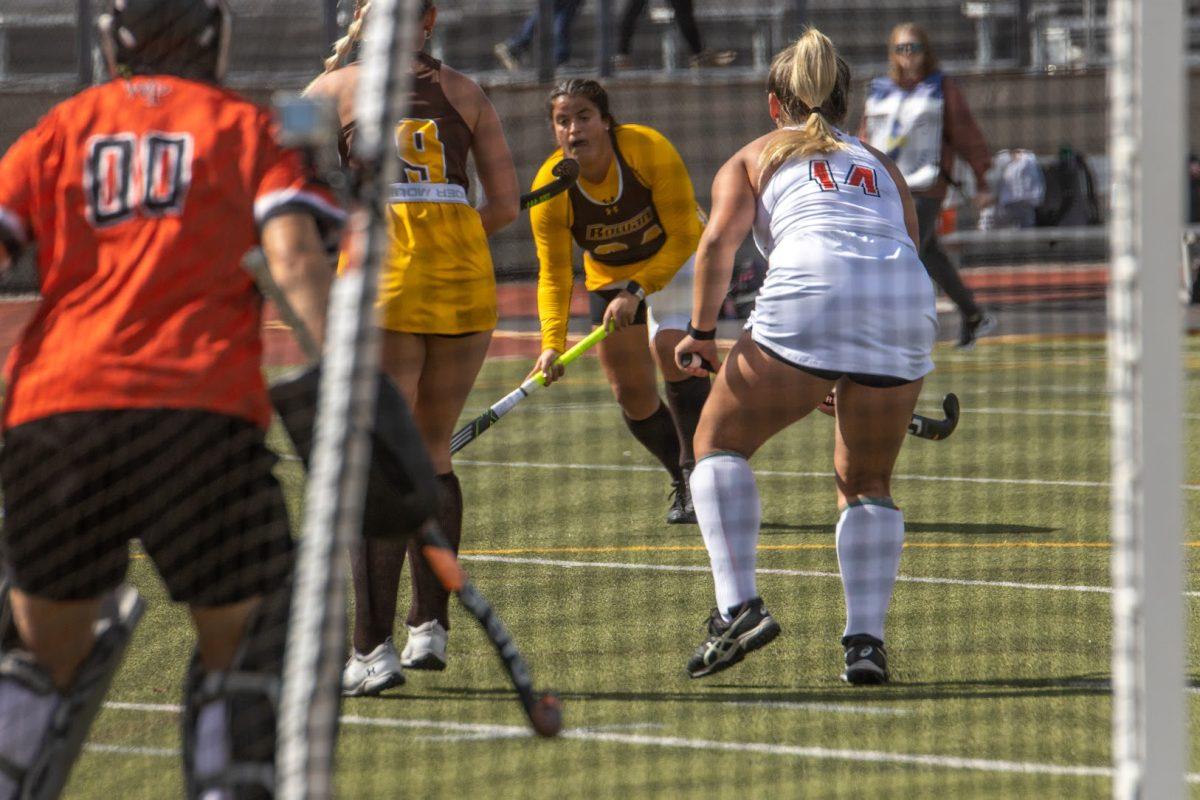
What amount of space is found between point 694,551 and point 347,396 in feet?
15.1

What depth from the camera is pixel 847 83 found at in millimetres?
5414

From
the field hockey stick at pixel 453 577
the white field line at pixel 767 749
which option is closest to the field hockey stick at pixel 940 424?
the white field line at pixel 767 749

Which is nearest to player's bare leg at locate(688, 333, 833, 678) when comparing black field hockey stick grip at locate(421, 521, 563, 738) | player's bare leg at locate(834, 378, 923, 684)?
player's bare leg at locate(834, 378, 923, 684)

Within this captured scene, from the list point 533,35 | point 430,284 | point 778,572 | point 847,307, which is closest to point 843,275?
point 847,307

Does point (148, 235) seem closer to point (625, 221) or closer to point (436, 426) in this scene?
point (436, 426)

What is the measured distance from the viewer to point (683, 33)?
643 inches

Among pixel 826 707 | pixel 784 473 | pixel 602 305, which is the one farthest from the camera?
pixel 784 473

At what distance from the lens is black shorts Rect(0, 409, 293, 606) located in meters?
3.26

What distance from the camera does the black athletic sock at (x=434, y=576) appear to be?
5.36m

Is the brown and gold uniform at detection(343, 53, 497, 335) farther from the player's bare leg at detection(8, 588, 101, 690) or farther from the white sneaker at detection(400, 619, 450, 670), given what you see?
the player's bare leg at detection(8, 588, 101, 690)

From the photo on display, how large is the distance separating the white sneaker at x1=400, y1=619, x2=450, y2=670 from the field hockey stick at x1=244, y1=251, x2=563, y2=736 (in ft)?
3.01

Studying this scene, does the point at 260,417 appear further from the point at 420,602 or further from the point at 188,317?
the point at 420,602

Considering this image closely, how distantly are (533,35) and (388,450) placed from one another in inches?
643

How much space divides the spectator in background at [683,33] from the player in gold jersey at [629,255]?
6843mm
